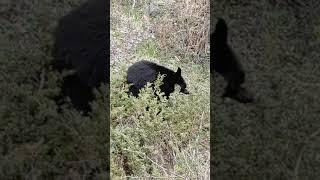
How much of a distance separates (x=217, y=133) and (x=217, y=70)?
0.57 meters

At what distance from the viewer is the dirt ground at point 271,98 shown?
272 cm

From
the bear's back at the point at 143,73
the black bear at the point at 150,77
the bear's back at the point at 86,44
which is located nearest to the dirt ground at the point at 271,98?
the black bear at the point at 150,77

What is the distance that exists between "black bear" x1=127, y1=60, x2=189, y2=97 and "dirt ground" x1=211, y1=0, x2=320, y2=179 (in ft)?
0.74

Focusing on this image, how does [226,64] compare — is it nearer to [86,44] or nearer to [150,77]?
[150,77]

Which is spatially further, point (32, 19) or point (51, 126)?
point (32, 19)

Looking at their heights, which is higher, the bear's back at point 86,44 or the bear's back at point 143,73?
the bear's back at point 86,44

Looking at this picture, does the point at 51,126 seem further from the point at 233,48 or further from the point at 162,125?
the point at 233,48

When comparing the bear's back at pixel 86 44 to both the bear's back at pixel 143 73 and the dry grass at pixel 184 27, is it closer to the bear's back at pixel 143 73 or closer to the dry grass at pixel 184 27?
the bear's back at pixel 143 73

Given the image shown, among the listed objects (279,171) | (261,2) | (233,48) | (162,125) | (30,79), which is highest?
(261,2)

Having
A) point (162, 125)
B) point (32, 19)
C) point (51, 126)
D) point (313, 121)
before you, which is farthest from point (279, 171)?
point (32, 19)

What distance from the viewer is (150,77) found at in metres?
3.06

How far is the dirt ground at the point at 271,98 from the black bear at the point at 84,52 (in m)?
0.68

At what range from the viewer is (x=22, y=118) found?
2.71m

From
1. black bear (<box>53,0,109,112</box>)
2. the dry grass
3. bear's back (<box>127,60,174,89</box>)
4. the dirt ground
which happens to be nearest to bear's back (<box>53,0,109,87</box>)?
black bear (<box>53,0,109,112</box>)
